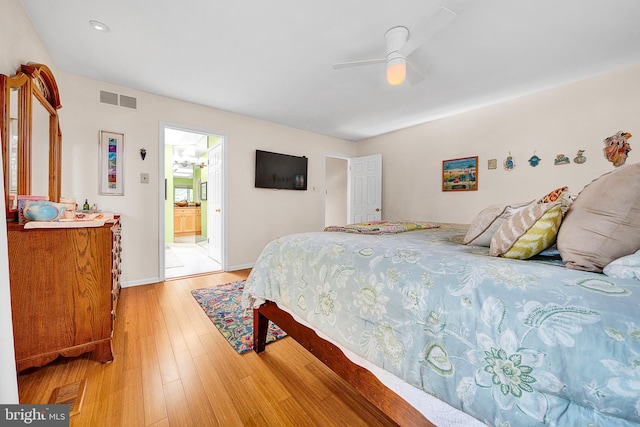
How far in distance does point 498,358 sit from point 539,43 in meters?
2.73

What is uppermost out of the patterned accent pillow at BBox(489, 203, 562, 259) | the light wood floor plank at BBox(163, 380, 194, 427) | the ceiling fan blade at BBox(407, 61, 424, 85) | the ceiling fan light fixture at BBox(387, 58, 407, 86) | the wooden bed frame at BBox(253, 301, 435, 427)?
the ceiling fan blade at BBox(407, 61, 424, 85)

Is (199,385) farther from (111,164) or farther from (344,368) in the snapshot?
(111,164)

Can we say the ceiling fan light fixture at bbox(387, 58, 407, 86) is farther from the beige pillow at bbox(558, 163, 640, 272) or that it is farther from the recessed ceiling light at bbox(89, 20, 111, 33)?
the recessed ceiling light at bbox(89, 20, 111, 33)

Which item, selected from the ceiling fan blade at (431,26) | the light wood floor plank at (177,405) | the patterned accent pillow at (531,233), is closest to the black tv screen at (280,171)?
the ceiling fan blade at (431,26)

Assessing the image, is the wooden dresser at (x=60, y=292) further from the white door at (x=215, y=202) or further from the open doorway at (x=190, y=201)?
the white door at (x=215, y=202)

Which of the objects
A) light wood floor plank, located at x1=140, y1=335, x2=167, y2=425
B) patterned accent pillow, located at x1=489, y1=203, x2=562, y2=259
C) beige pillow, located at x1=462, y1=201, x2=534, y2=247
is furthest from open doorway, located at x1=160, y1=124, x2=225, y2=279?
patterned accent pillow, located at x1=489, y1=203, x2=562, y2=259

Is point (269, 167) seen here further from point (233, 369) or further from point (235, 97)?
point (233, 369)

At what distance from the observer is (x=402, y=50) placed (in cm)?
192

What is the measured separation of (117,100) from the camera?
2953 millimetres

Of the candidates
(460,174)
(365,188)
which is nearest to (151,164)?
(365,188)

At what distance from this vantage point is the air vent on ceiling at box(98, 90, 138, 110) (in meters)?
2.88

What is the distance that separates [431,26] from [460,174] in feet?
8.58

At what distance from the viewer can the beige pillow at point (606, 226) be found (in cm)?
78

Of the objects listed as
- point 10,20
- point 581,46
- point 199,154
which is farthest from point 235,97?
point 199,154
